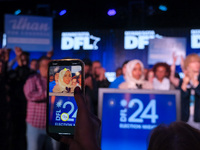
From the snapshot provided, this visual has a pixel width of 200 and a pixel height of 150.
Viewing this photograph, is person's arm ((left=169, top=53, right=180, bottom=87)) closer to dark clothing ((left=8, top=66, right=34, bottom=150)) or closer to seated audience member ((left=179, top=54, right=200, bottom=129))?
seated audience member ((left=179, top=54, right=200, bottom=129))

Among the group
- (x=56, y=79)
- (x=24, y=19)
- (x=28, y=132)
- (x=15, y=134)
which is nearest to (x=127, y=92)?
Answer: (x=56, y=79)

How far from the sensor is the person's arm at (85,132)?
33 cm

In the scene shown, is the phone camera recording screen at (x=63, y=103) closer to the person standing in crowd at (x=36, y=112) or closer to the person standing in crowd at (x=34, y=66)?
the person standing in crowd at (x=36, y=112)

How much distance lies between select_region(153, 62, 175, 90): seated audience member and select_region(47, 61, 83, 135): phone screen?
2.64m

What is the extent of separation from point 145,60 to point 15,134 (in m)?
2.14

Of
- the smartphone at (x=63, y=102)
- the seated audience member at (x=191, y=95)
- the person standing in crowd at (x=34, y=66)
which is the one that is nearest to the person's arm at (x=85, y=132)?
the smartphone at (x=63, y=102)

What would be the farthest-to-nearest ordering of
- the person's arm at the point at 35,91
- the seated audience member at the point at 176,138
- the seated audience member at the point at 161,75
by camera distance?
the seated audience member at the point at 161,75 < the person's arm at the point at 35,91 < the seated audience member at the point at 176,138

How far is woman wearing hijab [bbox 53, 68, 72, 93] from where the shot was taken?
590mm

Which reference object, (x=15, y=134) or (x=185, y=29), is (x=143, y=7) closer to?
(x=185, y=29)

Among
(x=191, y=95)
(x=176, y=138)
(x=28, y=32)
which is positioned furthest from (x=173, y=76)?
(x=176, y=138)

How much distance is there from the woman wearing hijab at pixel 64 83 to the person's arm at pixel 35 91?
5.04ft

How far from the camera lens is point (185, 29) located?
3820 mm

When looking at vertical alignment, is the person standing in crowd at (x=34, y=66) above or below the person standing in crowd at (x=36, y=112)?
above

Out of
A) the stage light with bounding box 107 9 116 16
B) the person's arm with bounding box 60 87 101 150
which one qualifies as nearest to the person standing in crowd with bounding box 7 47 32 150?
the stage light with bounding box 107 9 116 16
